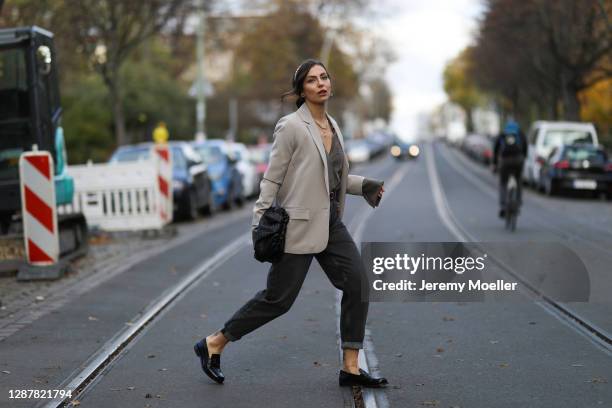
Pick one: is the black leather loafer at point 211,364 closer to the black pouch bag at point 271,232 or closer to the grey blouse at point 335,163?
the black pouch bag at point 271,232

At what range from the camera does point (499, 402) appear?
5.68 m

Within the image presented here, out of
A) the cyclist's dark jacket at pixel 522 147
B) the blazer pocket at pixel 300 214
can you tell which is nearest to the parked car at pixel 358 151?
the cyclist's dark jacket at pixel 522 147

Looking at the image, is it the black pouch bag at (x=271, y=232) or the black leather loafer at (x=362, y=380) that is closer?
the black pouch bag at (x=271, y=232)

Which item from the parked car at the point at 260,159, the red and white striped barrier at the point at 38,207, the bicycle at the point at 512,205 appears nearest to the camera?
the red and white striped barrier at the point at 38,207

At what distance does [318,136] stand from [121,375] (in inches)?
79.2

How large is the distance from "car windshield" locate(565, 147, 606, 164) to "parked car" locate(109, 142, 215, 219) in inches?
390

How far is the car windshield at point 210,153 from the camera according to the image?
82.7 ft

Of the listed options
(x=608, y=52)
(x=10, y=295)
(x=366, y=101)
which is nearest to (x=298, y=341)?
(x=10, y=295)

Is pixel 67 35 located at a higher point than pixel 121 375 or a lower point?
higher

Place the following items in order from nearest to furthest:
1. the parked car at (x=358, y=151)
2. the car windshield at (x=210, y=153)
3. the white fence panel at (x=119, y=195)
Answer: the white fence panel at (x=119, y=195)
the car windshield at (x=210, y=153)
the parked car at (x=358, y=151)

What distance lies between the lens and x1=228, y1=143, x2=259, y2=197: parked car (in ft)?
92.6

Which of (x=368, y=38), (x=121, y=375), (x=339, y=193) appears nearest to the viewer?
(x=339, y=193)

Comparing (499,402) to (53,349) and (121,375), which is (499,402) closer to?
(121,375)

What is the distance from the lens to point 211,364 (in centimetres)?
624
